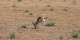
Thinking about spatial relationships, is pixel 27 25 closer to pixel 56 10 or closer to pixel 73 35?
pixel 73 35

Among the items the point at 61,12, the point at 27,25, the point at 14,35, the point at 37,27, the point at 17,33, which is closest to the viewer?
the point at 14,35

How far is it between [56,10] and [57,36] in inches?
470

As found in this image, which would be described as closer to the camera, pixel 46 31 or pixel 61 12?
pixel 46 31

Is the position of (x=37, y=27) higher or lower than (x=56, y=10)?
higher

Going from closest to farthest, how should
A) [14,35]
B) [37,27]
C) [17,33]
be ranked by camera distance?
[14,35], [17,33], [37,27]

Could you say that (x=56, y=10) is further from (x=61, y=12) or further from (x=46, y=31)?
(x=46, y=31)

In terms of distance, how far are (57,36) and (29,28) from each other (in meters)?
2.70

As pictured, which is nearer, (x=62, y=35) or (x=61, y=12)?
(x=62, y=35)

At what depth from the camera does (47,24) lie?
60.5ft

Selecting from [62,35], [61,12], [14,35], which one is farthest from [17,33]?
[61,12]

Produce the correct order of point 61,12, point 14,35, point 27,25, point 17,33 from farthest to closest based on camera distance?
point 61,12 < point 27,25 < point 17,33 < point 14,35

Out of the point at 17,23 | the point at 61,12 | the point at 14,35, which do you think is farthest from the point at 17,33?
the point at 61,12

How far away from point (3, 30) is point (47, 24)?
2859 mm

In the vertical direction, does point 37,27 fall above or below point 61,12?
above
